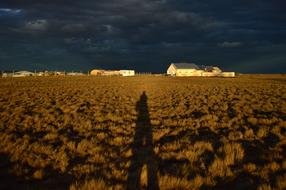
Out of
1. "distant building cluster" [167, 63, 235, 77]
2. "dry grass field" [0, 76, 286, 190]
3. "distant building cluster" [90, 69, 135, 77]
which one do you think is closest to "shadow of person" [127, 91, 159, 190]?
"dry grass field" [0, 76, 286, 190]

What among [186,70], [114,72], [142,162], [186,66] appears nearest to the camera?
[142,162]

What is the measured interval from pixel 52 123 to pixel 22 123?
3.82 ft

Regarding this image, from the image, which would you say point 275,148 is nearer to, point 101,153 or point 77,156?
point 101,153

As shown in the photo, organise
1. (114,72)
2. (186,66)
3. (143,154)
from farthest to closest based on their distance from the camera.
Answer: (114,72) → (186,66) → (143,154)

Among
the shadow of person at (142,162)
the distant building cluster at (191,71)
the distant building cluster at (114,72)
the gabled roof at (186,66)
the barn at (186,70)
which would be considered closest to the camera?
the shadow of person at (142,162)

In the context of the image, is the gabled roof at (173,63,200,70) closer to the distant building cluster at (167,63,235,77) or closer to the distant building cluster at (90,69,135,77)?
the distant building cluster at (167,63,235,77)

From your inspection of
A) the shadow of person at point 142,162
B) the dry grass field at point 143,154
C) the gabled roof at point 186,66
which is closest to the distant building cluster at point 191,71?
the gabled roof at point 186,66

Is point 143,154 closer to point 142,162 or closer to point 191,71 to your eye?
point 142,162

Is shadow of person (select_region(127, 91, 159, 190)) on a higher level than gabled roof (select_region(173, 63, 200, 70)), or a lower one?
lower

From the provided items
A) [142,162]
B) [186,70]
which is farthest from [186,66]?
[142,162]

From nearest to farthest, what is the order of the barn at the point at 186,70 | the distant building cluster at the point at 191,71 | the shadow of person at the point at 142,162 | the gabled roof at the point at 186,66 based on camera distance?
the shadow of person at the point at 142,162 → the distant building cluster at the point at 191,71 → the barn at the point at 186,70 → the gabled roof at the point at 186,66

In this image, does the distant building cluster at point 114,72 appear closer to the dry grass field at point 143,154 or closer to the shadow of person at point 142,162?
the dry grass field at point 143,154

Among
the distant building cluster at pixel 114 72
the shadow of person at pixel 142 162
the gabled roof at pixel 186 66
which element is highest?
the gabled roof at pixel 186 66

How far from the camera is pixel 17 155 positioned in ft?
24.4
